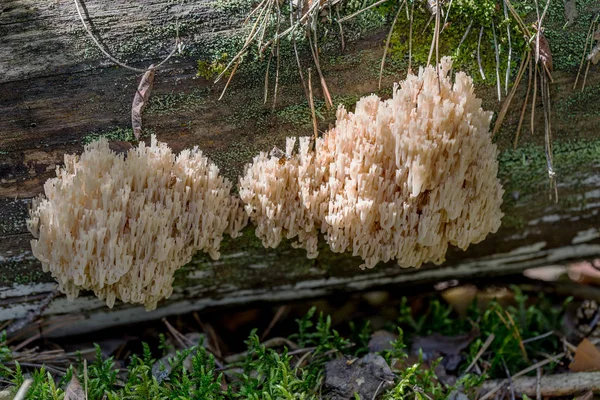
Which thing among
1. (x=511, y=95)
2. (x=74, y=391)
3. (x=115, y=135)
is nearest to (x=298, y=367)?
(x=74, y=391)

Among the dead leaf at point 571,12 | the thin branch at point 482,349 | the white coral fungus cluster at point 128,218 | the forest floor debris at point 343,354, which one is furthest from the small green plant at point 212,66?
the thin branch at point 482,349

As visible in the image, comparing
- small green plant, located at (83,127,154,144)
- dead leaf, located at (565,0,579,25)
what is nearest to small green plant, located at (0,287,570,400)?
small green plant, located at (83,127,154,144)

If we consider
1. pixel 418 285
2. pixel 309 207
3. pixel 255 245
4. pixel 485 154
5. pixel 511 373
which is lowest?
pixel 511 373

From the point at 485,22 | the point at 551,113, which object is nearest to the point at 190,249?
the point at 485,22

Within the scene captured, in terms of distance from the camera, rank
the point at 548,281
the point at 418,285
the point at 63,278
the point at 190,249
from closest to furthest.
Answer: the point at 63,278
the point at 190,249
the point at 418,285
the point at 548,281

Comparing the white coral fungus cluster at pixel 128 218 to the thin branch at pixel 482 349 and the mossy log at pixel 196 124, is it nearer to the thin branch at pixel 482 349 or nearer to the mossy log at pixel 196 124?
the mossy log at pixel 196 124

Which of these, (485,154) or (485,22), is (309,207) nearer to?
(485,154)
